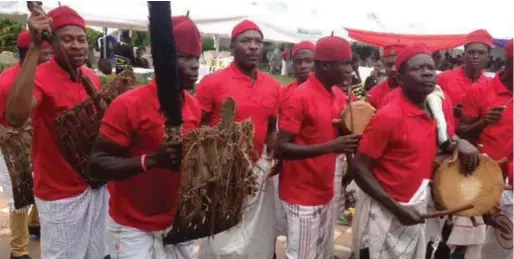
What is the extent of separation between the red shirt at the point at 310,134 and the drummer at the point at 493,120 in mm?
1227

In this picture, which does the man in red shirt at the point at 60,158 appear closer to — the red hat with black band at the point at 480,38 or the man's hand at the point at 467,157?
the man's hand at the point at 467,157

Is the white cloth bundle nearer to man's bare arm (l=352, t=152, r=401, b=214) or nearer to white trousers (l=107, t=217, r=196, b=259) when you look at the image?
man's bare arm (l=352, t=152, r=401, b=214)

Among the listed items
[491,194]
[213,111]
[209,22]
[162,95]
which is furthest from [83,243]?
[209,22]

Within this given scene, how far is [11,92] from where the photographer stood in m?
3.13

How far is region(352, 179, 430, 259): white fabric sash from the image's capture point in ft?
12.3

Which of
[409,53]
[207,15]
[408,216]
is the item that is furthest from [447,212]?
[207,15]

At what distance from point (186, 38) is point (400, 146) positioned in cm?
156

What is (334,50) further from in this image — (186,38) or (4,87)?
(4,87)

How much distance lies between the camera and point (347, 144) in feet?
12.6

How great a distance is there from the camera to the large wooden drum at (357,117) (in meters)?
4.01

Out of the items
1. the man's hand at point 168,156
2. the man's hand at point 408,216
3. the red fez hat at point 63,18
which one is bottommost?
the man's hand at point 408,216

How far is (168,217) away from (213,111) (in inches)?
73.2

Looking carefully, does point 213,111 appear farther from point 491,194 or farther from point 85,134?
point 491,194

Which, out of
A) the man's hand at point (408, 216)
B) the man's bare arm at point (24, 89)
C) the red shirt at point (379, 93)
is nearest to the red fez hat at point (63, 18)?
the man's bare arm at point (24, 89)
